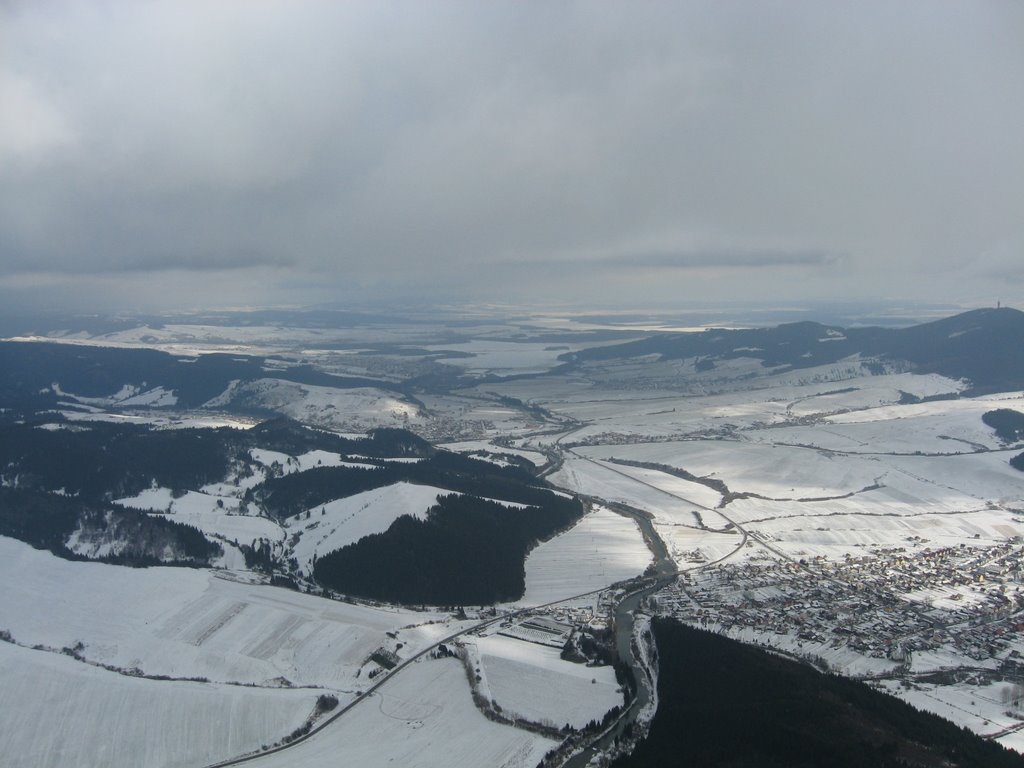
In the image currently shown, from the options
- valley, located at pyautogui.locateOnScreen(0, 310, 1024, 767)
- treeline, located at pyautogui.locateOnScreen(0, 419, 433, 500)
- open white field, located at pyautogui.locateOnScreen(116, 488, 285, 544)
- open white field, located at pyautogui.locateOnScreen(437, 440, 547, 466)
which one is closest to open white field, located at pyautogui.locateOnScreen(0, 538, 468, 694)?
valley, located at pyautogui.locateOnScreen(0, 310, 1024, 767)

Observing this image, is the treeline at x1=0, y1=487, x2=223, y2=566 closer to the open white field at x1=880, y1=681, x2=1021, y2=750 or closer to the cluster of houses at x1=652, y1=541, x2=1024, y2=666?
the cluster of houses at x1=652, y1=541, x2=1024, y2=666

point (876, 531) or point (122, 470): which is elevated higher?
point (876, 531)

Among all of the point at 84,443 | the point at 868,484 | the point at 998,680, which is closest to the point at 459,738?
the point at 998,680

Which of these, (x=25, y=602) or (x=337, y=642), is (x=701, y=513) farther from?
(x=25, y=602)

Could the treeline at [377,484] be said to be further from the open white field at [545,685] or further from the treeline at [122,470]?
the open white field at [545,685]

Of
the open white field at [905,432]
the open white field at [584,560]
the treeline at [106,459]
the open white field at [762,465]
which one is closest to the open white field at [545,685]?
the open white field at [584,560]

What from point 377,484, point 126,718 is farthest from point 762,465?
point 126,718

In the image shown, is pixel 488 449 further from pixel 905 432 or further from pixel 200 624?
pixel 200 624
